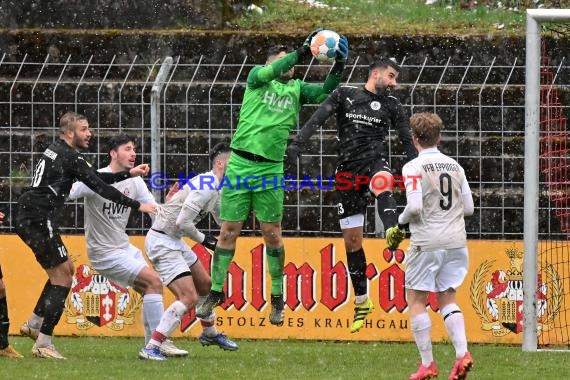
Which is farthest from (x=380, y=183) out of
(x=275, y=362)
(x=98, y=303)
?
(x=98, y=303)

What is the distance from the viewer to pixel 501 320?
13.8 meters

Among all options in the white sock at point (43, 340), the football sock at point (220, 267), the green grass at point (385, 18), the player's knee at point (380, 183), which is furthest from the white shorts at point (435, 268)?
the green grass at point (385, 18)

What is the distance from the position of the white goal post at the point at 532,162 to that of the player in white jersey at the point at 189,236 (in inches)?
107

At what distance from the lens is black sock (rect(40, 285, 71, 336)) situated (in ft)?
38.2

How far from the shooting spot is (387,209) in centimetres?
1145

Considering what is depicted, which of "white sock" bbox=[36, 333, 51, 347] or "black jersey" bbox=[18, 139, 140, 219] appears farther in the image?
"white sock" bbox=[36, 333, 51, 347]

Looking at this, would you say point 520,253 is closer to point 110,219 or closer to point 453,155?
point 453,155

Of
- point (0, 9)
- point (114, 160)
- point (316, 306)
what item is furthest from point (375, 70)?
point (0, 9)

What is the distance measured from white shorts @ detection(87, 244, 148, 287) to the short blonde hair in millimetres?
3329

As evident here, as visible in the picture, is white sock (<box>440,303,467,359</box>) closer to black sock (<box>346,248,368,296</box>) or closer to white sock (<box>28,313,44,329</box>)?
black sock (<box>346,248,368,296</box>)

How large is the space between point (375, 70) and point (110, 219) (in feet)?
8.92

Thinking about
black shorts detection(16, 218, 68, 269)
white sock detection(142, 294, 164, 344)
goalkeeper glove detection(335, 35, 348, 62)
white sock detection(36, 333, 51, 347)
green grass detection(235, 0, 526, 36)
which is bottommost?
white sock detection(36, 333, 51, 347)

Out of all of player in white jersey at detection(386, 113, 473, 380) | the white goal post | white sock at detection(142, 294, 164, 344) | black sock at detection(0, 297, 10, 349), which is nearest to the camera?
player in white jersey at detection(386, 113, 473, 380)

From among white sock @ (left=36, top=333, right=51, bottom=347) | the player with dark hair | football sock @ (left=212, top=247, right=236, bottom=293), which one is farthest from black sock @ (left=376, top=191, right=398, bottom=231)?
the player with dark hair
